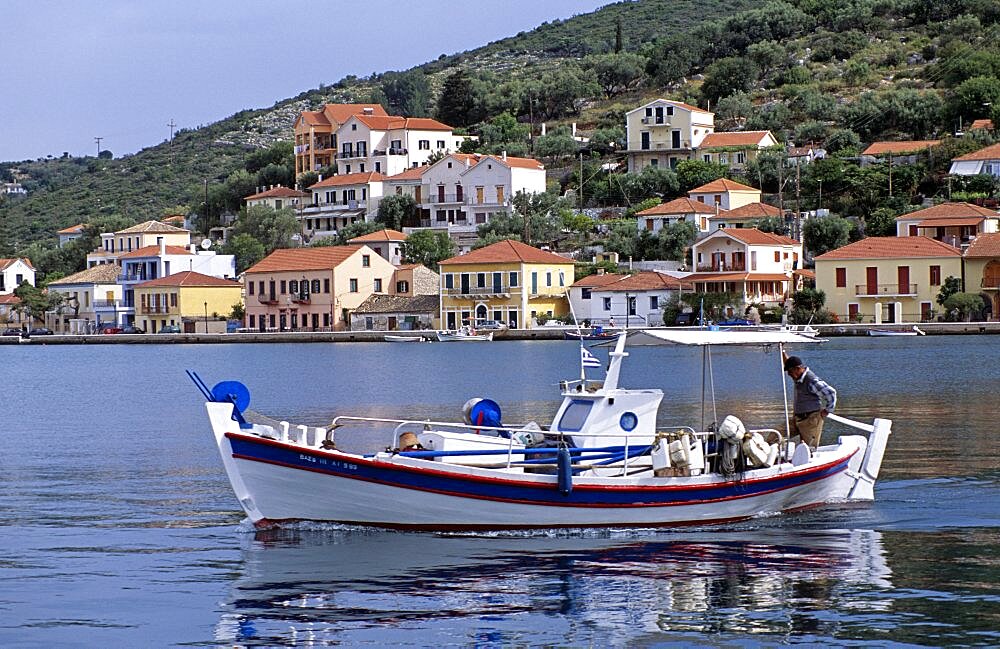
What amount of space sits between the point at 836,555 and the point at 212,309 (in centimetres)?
9349

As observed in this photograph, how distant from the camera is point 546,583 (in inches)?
699

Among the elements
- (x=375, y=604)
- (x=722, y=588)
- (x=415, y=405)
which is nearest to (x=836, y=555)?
(x=722, y=588)

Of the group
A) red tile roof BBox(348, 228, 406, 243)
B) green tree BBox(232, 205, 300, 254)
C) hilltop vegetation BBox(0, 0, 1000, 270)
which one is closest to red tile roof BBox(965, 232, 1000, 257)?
hilltop vegetation BBox(0, 0, 1000, 270)

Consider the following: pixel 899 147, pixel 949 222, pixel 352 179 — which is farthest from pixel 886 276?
pixel 352 179

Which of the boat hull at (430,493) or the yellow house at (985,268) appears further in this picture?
the yellow house at (985,268)

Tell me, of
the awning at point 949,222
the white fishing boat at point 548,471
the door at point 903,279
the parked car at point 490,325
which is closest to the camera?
the white fishing boat at point 548,471

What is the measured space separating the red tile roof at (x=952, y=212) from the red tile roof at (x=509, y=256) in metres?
21.2

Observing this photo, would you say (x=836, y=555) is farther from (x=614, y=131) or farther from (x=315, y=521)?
(x=614, y=131)

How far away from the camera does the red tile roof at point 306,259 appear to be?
97.9 metres

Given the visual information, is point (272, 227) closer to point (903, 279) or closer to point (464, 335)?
point (464, 335)

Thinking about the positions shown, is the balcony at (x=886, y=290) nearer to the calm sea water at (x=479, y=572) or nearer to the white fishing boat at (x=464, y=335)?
the white fishing boat at (x=464, y=335)

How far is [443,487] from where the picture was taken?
19703mm

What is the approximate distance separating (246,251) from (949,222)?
54.6 metres

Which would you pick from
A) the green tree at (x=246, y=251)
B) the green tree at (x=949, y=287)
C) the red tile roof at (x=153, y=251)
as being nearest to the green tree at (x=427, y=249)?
the green tree at (x=246, y=251)
